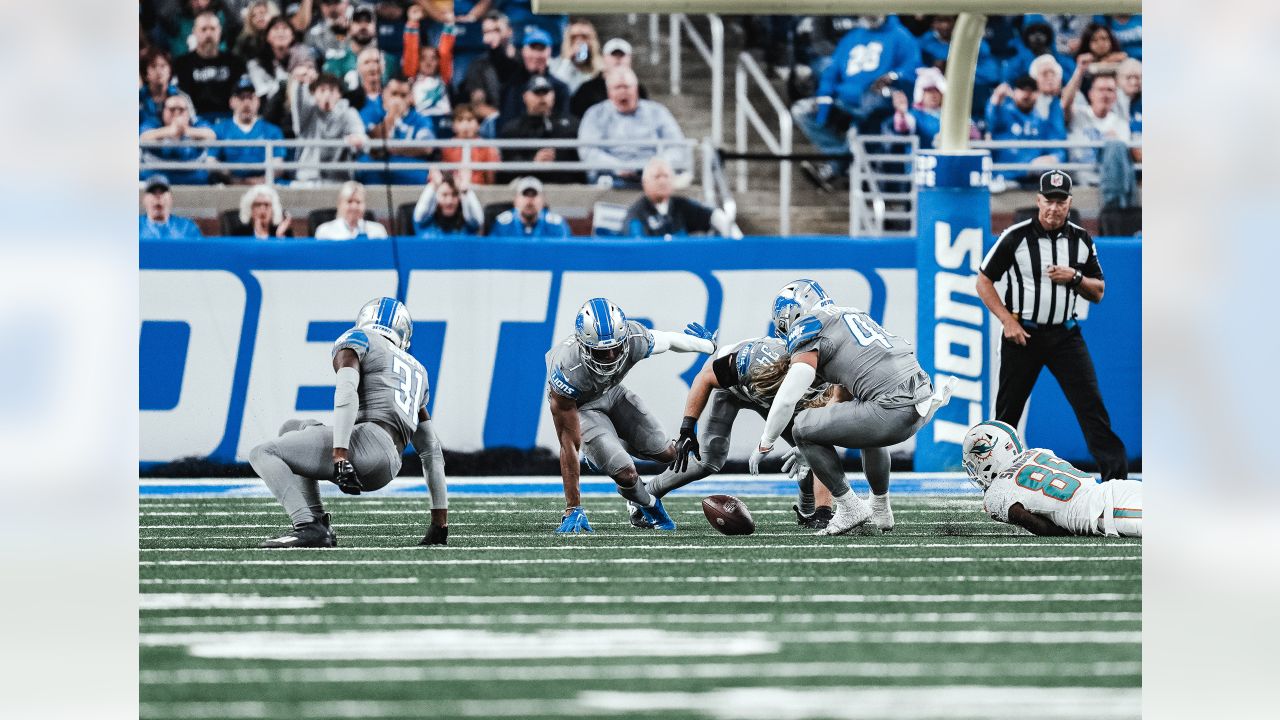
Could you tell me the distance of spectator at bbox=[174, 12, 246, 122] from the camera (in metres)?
14.6

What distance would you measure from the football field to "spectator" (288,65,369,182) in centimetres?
552

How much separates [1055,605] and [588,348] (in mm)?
3186

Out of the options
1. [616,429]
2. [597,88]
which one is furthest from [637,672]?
[597,88]

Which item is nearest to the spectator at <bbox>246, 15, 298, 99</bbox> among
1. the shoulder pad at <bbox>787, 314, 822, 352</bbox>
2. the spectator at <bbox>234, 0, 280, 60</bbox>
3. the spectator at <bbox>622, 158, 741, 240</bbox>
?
the spectator at <bbox>234, 0, 280, 60</bbox>

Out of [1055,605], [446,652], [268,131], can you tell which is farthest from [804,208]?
[446,652]

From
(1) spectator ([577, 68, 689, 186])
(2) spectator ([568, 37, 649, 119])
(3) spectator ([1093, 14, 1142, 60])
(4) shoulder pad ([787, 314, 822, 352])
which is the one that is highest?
(3) spectator ([1093, 14, 1142, 60])

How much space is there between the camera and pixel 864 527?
8.91 m

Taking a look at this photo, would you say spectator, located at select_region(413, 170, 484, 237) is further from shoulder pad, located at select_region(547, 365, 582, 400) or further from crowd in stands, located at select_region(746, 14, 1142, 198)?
shoulder pad, located at select_region(547, 365, 582, 400)

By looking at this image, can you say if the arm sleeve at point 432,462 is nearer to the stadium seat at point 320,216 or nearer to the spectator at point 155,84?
the stadium seat at point 320,216

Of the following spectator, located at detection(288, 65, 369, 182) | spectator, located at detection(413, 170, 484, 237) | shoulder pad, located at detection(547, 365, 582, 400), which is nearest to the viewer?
shoulder pad, located at detection(547, 365, 582, 400)

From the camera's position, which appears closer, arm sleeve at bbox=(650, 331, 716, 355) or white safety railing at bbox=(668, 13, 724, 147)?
arm sleeve at bbox=(650, 331, 716, 355)

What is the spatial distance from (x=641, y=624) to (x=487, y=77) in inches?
351

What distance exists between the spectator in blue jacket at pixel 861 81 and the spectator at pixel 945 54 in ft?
1.00
